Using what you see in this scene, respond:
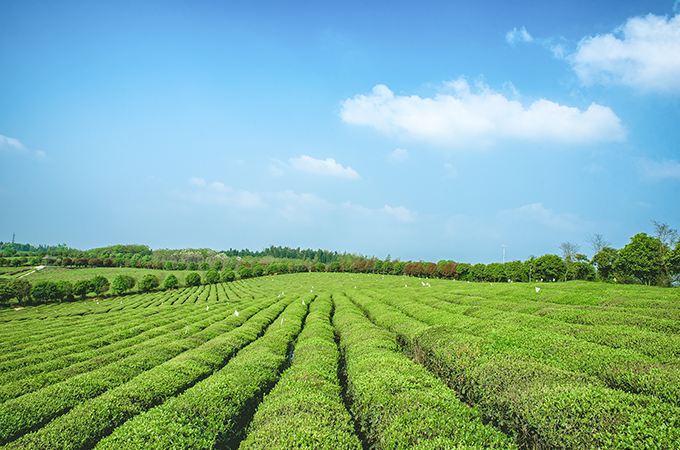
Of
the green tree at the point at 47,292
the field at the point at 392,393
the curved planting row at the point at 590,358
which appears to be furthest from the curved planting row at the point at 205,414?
the green tree at the point at 47,292

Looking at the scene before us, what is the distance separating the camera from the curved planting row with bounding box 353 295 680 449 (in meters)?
6.77

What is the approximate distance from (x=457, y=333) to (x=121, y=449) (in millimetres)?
14487

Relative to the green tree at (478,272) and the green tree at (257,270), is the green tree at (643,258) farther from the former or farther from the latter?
the green tree at (257,270)

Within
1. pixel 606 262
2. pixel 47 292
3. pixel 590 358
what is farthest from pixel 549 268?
pixel 47 292

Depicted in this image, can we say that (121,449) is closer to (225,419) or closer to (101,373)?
(225,419)

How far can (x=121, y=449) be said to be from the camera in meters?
8.05

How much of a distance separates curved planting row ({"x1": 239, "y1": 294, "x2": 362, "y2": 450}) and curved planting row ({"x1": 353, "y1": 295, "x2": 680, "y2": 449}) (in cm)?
492

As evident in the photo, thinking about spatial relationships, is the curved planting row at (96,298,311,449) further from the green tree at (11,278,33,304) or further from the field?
the green tree at (11,278,33,304)

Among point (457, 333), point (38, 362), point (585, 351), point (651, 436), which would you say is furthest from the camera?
point (38, 362)

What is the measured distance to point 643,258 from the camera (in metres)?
46.7

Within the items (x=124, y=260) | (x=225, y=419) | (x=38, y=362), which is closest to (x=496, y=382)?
(x=225, y=419)

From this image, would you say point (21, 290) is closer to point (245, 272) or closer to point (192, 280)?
point (192, 280)

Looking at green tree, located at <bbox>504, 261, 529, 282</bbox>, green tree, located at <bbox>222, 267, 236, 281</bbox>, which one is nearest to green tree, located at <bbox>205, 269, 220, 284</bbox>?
green tree, located at <bbox>222, 267, 236, 281</bbox>

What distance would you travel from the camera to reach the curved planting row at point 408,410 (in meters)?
7.89
